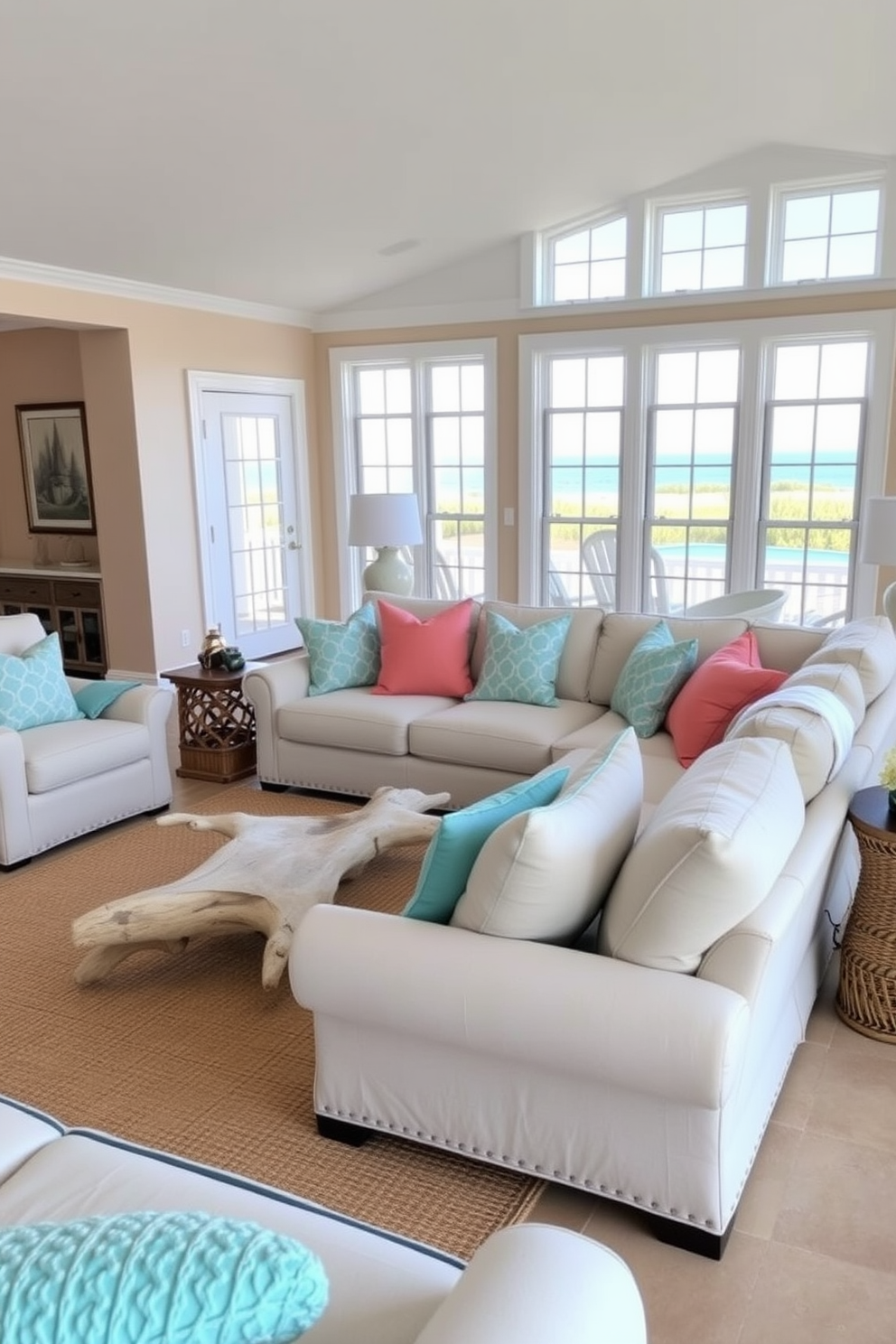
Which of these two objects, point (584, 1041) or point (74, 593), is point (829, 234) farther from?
point (584, 1041)

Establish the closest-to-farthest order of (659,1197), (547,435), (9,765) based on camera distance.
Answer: (659,1197), (9,765), (547,435)

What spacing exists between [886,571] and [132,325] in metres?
4.95

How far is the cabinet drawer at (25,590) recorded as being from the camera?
7.38 meters

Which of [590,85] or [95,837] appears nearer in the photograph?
[95,837]

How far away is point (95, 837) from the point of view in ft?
14.0

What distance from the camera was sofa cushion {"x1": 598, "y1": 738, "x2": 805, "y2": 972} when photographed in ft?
6.33

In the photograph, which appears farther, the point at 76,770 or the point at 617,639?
the point at 617,639

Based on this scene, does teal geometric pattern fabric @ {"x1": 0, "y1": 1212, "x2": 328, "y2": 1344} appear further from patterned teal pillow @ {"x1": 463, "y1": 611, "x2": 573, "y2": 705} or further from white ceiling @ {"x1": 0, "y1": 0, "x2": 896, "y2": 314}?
white ceiling @ {"x1": 0, "y1": 0, "x2": 896, "y2": 314}

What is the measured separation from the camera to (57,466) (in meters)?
7.57

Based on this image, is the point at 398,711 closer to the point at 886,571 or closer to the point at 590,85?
the point at 590,85

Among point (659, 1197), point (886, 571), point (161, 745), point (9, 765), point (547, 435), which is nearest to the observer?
point (659, 1197)

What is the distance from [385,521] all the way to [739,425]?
258 cm

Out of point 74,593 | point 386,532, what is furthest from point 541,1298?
point 74,593

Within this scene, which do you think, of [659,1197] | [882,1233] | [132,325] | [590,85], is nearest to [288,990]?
[659,1197]
